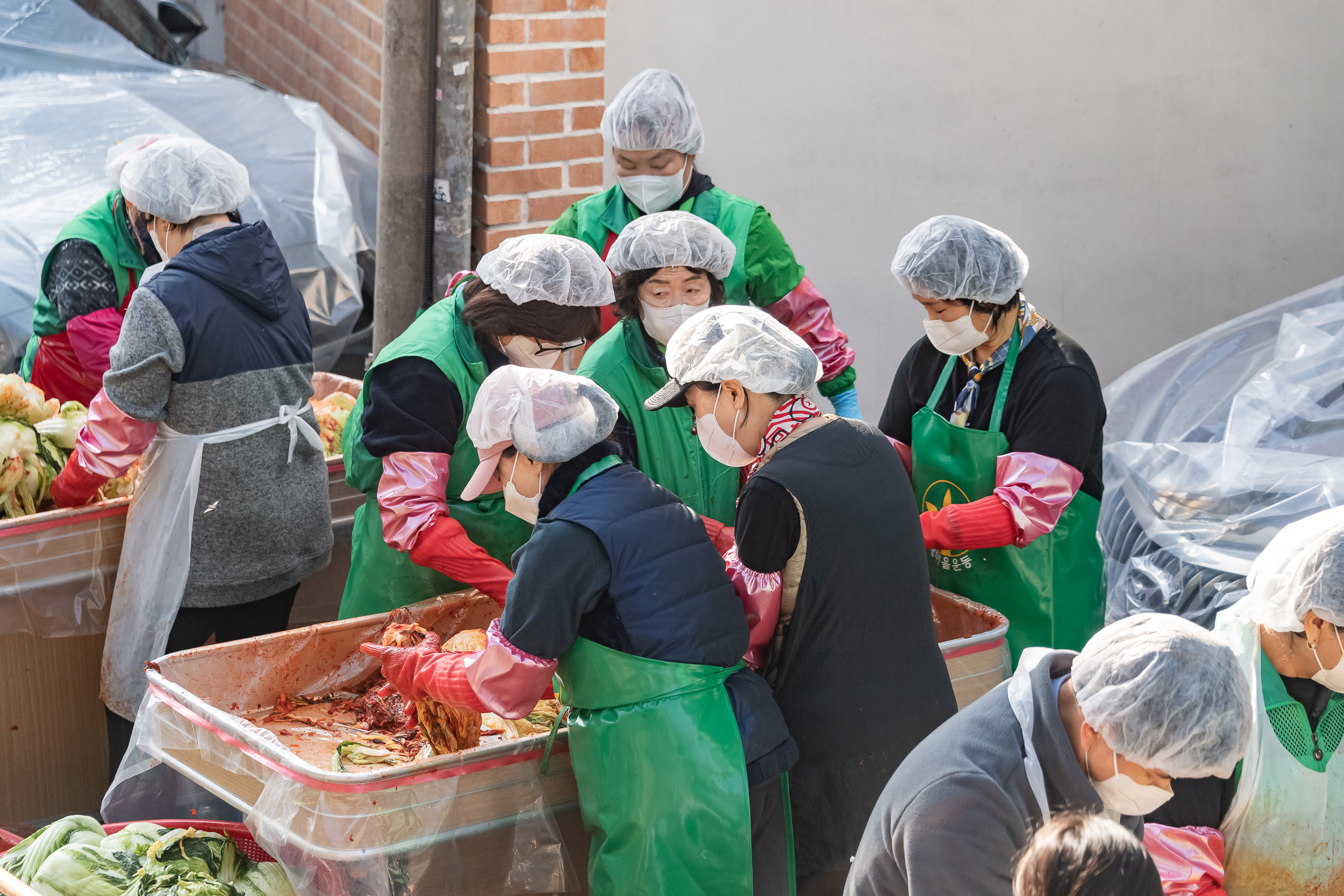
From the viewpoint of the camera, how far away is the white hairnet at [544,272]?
10.0 feet

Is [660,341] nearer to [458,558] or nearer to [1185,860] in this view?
[458,558]

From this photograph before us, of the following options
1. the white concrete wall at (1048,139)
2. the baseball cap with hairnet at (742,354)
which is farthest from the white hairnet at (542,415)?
the white concrete wall at (1048,139)

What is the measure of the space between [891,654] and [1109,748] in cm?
68

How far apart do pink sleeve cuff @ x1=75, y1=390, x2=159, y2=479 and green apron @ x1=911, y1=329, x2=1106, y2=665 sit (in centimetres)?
197

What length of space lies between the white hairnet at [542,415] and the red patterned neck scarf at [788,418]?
0.35 m

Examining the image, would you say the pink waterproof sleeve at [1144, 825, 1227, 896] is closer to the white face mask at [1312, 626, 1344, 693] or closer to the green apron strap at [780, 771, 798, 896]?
the white face mask at [1312, 626, 1344, 693]

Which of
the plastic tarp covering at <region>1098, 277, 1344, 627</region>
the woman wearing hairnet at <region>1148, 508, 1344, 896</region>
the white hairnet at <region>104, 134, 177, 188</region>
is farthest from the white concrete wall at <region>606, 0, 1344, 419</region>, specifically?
the woman wearing hairnet at <region>1148, 508, 1344, 896</region>

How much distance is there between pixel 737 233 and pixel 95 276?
1899 millimetres

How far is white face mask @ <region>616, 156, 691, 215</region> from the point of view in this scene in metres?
3.78

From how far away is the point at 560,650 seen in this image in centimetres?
239

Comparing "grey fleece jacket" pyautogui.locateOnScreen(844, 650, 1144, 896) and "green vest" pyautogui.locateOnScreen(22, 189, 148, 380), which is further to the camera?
"green vest" pyautogui.locateOnScreen(22, 189, 148, 380)

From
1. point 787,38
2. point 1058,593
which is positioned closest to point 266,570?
point 1058,593

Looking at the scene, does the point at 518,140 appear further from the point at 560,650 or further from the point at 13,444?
the point at 560,650

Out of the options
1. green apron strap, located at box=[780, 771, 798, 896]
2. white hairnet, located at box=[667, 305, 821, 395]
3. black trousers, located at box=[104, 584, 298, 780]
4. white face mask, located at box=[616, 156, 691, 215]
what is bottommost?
black trousers, located at box=[104, 584, 298, 780]
